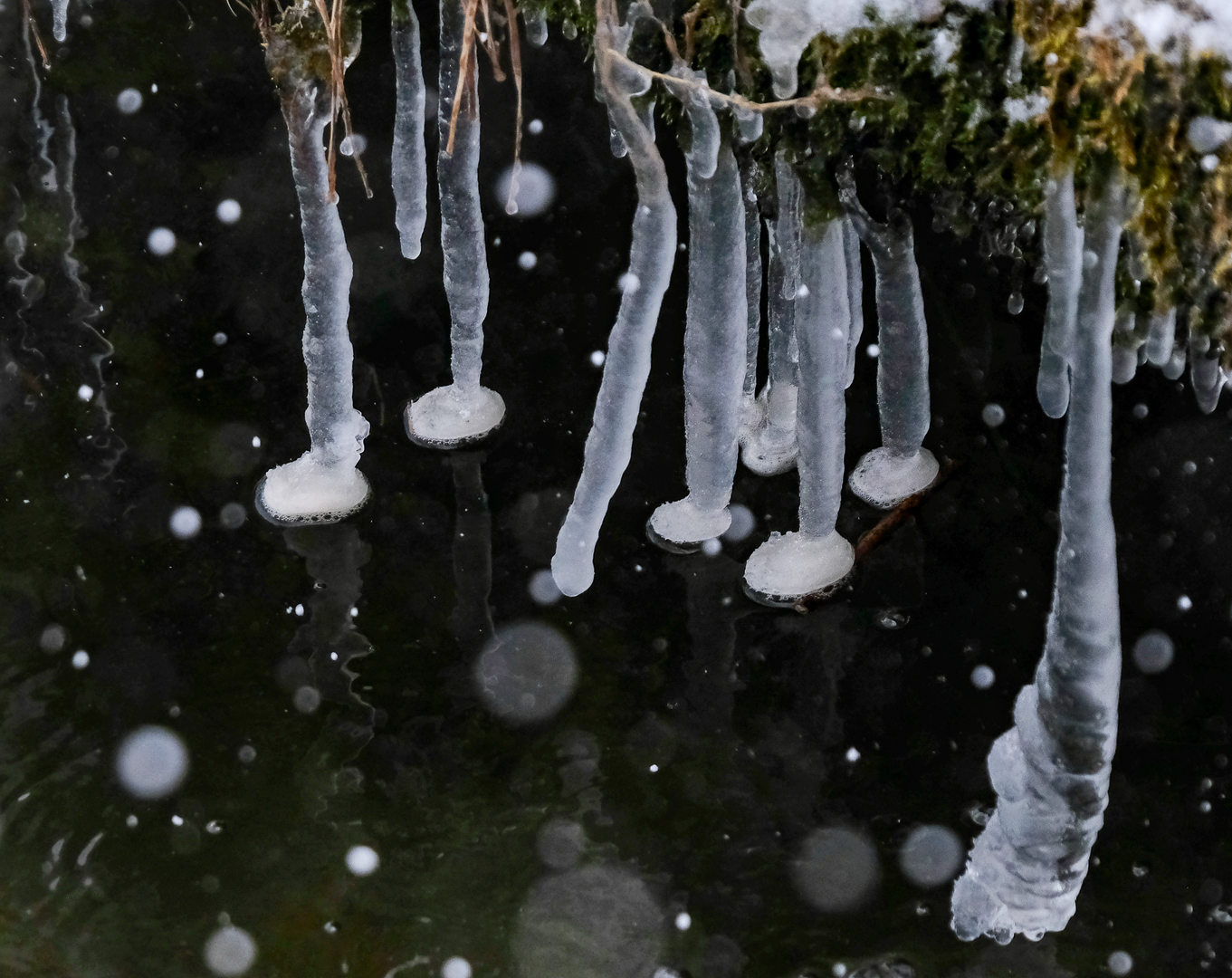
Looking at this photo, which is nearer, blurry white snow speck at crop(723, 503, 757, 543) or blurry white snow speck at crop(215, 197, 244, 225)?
blurry white snow speck at crop(723, 503, 757, 543)

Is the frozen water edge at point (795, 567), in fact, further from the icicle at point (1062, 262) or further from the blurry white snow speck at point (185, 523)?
the blurry white snow speck at point (185, 523)

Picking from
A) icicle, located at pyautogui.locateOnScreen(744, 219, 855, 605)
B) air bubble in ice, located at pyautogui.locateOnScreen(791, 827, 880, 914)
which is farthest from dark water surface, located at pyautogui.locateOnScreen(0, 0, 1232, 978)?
icicle, located at pyautogui.locateOnScreen(744, 219, 855, 605)

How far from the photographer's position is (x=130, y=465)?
7.90 feet

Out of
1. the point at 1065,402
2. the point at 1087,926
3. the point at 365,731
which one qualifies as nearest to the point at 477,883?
the point at 365,731

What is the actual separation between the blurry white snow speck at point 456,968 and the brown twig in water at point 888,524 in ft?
2.88

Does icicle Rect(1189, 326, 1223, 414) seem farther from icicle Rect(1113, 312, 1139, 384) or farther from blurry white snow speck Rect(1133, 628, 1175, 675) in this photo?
blurry white snow speck Rect(1133, 628, 1175, 675)

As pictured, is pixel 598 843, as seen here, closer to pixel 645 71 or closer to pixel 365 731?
pixel 365 731

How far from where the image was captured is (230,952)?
1.96 meters

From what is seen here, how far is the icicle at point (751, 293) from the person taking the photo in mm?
1686

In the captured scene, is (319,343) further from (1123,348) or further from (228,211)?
(1123,348)

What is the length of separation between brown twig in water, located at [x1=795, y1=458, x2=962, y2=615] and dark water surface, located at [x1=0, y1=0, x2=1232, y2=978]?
0.08 feet

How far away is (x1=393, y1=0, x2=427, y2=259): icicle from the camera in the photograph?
1729 millimetres

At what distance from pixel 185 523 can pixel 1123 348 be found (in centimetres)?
186

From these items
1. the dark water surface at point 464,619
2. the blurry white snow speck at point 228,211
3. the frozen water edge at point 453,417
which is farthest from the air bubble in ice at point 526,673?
the blurry white snow speck at point 228,211
